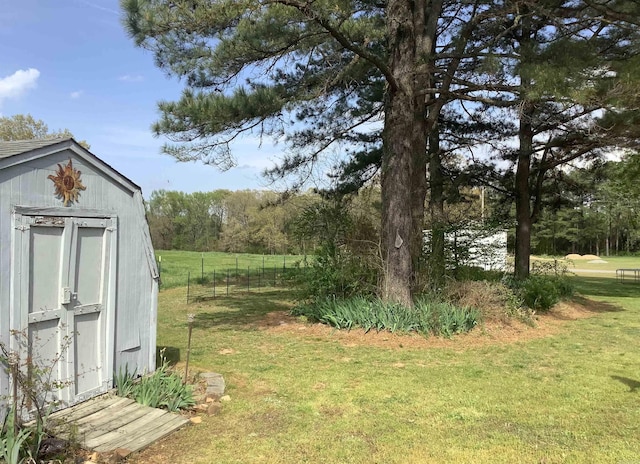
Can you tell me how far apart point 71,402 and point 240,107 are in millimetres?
4689

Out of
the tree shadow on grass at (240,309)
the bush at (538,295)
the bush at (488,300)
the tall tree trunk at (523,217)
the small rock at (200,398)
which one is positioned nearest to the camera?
the small rock at (200,398)

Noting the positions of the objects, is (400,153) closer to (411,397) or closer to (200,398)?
(411,397)

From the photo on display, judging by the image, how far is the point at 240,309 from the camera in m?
10.9

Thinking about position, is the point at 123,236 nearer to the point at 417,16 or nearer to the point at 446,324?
the point at 446,324

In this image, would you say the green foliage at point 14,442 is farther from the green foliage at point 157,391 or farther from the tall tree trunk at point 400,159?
the tall tree trunk at point 400,159

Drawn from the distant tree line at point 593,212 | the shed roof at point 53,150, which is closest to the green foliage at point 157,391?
the shed roof at point 53,150

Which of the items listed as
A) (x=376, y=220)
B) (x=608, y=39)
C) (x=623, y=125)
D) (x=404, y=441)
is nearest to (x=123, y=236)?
(x=404, y=441)

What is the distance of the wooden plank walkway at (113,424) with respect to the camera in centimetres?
340

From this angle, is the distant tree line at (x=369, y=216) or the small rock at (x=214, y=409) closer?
the small rock at (x=214, y=409)

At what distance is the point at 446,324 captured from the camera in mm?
7496

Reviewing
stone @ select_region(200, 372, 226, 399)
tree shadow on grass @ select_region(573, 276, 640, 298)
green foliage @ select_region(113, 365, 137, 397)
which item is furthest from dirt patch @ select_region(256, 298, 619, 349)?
tree shadow on grass @ select_region(573, 276, 640, 298)

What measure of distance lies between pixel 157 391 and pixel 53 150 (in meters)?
2.28

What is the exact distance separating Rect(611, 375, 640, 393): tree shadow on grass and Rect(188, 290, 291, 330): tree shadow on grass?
5.54m

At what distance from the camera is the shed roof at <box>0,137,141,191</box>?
3518mm
